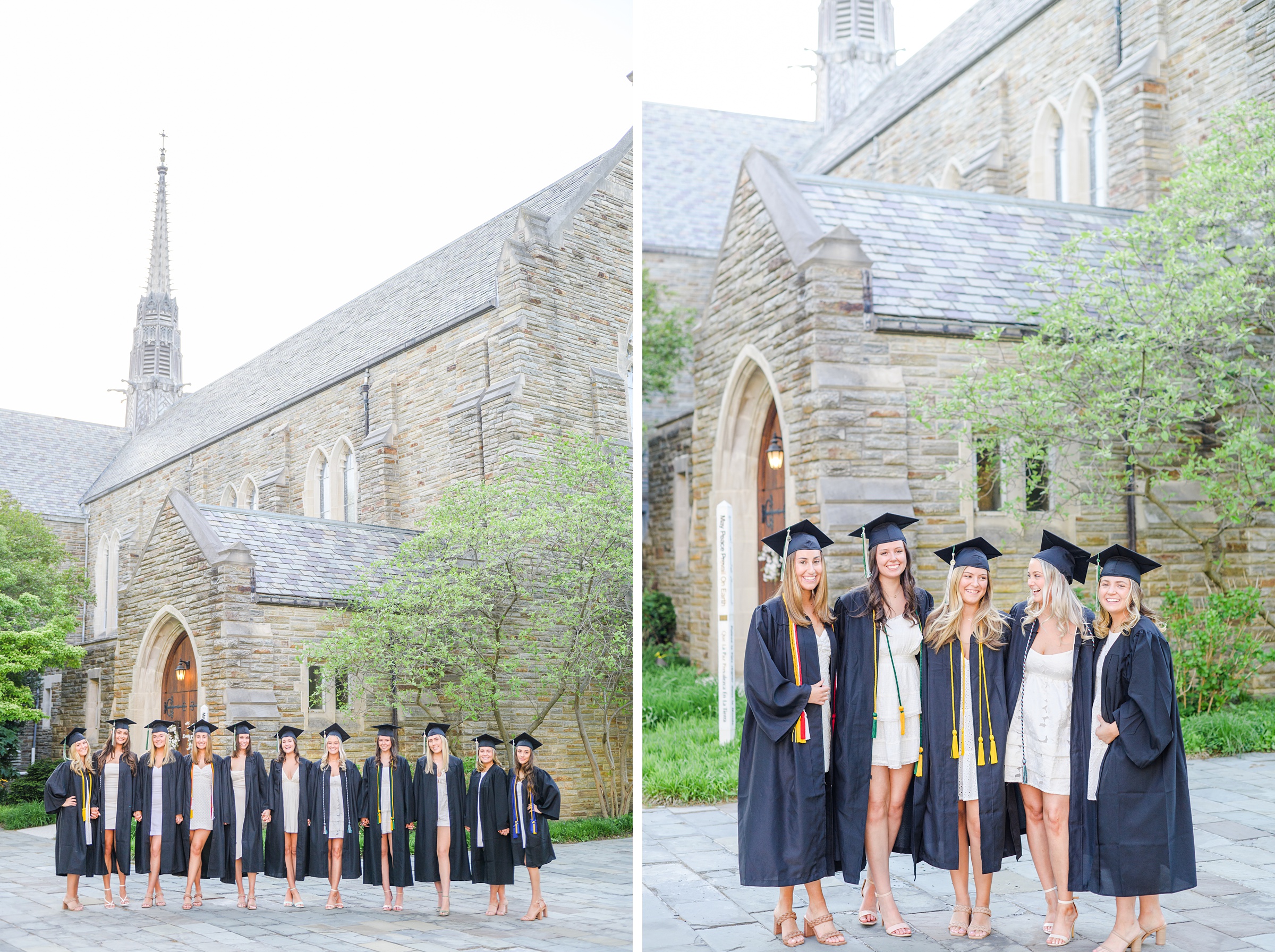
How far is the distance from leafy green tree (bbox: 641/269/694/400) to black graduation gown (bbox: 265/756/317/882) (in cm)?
1003

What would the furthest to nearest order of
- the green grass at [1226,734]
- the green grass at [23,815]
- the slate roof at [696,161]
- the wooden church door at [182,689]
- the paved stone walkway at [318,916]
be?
the slate roof at [696,161], the green grass at [1226,734], the wooden church door at [182,689], the green grass at [23,815], the paved stone walkway at [318,916]

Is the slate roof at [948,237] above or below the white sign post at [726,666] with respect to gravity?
above

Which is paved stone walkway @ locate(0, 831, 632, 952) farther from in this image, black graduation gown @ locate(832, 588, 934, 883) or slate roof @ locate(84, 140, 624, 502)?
slate roof @ locate(84, 140, 624, 502)

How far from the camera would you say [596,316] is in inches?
264

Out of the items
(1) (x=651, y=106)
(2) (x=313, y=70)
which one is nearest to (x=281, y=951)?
(2) (x=313, y=70)

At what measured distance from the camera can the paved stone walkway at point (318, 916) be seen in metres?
5.17

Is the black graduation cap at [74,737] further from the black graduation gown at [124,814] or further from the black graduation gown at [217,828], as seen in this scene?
the black graduation gown at [217,828]

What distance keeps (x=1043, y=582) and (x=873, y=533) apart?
2.07 feet

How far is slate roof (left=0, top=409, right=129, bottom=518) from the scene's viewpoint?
5762 millimetres

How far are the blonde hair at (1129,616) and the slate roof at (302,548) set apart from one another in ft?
11.5

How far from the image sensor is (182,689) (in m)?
5.90

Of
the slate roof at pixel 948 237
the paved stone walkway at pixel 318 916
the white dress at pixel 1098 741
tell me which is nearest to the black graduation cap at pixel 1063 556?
the white dress at pixel 1098 741

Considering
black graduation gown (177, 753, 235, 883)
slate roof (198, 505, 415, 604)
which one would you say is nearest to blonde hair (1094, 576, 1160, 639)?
slate roof (198, 505, 415, 604)

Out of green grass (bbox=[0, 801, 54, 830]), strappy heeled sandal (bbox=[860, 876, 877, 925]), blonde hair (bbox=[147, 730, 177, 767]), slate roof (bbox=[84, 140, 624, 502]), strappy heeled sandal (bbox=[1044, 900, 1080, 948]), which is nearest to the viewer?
strappy heeled sandal (bbox=[1044, 900, 1080, 948])
